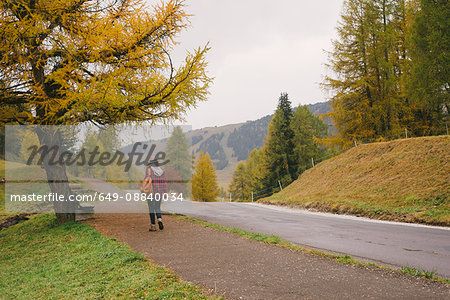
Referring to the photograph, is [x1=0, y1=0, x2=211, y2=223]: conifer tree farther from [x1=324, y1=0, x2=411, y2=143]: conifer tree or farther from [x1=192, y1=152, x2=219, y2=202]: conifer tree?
[x1=192, y1=152, x2=219, y2=202]: conifer tree

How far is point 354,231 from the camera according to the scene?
884 centimetres

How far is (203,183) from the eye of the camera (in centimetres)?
4206

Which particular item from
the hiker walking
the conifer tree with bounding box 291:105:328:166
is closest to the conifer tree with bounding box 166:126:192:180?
the conifer tree with bounding box 291:105:328:166

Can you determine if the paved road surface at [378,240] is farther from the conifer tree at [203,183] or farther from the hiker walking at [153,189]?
the conifer tree at [203,183]

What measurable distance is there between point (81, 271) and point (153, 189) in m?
3.21

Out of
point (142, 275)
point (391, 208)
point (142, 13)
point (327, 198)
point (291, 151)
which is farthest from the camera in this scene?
point (291, 151)

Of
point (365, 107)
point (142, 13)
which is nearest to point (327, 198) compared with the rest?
point (365, 107)

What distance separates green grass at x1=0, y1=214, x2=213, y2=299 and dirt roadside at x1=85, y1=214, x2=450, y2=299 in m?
0.41

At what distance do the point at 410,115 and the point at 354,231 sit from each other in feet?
53.2

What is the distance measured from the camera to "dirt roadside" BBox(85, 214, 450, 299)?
374 cm

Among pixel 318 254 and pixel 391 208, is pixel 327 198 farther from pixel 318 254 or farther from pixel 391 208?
pixel 318 254

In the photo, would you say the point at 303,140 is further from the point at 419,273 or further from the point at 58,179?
the point at 419,273

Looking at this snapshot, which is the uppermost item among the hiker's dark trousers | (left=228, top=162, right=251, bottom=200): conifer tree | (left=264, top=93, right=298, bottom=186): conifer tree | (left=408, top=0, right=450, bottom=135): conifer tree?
(left=408, top=0, right=450, bottom=135): conifer tree

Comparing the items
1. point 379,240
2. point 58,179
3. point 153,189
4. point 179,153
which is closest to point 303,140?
point 179,153
